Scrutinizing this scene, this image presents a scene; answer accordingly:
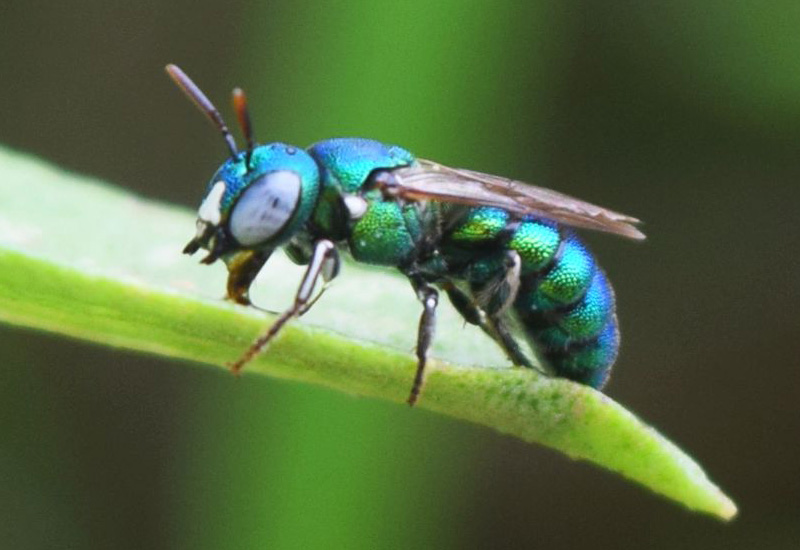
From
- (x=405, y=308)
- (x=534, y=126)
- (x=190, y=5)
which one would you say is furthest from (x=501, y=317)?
(x=190, y=5)

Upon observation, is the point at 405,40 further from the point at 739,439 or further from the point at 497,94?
the point at 739,439

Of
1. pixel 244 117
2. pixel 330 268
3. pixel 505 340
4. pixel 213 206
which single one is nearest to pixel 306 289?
pixel 330 268

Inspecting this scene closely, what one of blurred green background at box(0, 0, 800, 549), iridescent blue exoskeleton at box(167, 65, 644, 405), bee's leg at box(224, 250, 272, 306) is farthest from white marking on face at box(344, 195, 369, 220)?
blurred green background at box(0, 0, 800, 549)

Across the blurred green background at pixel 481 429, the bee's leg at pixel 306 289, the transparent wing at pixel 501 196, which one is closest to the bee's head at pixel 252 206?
the bee's leg at pixel 306 289

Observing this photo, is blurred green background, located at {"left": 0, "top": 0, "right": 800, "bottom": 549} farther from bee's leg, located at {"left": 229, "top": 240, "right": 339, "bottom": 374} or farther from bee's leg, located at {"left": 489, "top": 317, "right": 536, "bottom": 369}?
bee's leg, located at {"left": 229, "top": 240, "right": 339, "bottom": 374}

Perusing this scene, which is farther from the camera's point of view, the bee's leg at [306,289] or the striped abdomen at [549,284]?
the striped abdomen at [549,284]

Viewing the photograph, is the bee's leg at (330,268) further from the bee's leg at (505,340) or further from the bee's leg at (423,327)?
the bee's leg at (505,340)

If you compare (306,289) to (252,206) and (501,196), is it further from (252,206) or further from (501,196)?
(501,196)
